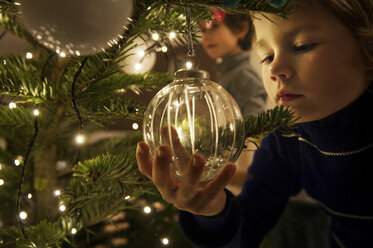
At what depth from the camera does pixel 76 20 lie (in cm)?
32

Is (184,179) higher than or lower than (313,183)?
higher

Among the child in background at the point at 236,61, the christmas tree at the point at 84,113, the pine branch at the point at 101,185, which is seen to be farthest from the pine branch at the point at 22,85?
the child in background at the point at 236,61

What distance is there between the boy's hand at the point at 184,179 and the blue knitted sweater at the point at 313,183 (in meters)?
0.18

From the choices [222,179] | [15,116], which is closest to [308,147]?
[222,179]

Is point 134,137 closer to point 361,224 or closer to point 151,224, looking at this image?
point 151,224

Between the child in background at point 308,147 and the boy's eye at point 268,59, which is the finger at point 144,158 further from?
the boy's eye at point 268,59

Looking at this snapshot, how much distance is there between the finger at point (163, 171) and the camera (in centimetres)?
36

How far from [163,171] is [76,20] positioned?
0.19 meters

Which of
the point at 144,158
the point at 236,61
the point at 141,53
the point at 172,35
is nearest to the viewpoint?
the point at 144,158

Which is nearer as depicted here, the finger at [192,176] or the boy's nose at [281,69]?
the finger at [192,176]

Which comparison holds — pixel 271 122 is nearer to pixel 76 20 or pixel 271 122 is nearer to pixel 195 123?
pixel 195 123

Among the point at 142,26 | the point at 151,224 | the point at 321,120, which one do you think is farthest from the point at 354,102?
the point at 151,224

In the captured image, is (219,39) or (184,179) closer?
(184,179)

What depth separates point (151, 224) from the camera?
80 cm
